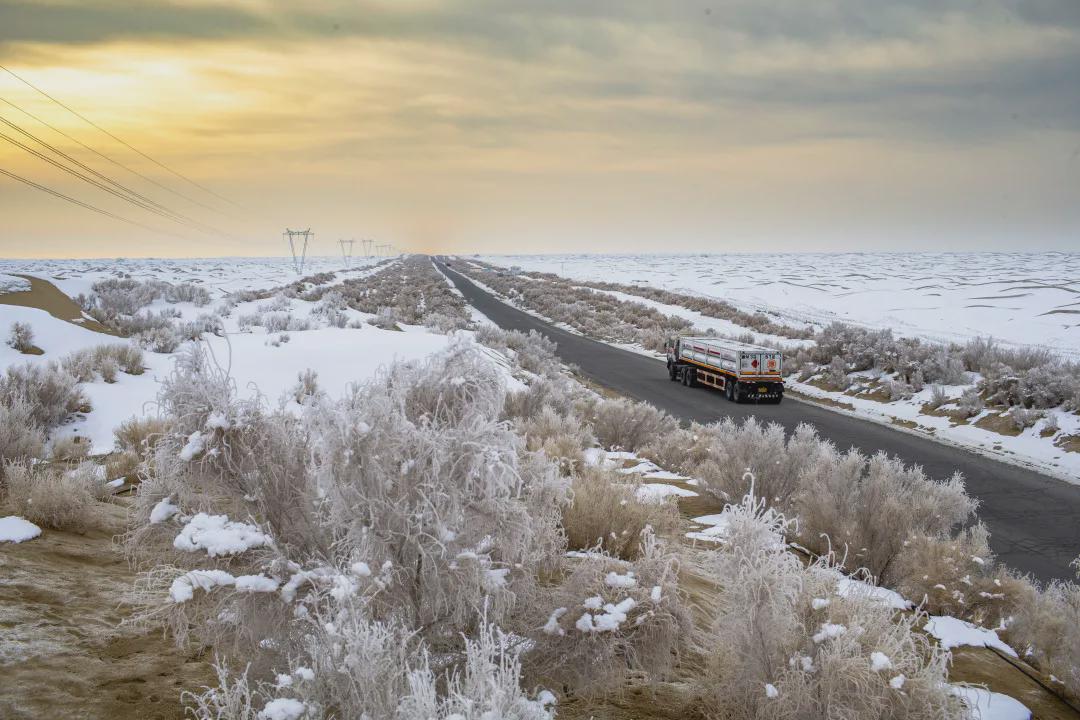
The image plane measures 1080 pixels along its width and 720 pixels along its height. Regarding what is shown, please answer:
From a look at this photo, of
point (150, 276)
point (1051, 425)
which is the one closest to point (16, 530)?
point (1051, 425)

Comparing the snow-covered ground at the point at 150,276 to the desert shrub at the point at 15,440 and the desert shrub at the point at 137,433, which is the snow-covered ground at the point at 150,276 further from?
the desert shrub at the point at 15,440

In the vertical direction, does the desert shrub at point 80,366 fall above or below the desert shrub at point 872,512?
above

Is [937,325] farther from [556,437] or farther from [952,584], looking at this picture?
[952,584]

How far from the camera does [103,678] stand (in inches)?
147

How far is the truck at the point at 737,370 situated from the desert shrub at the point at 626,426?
7.73 metres

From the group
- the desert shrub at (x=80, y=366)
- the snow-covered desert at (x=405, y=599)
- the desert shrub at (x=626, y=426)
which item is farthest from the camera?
the desert shrub at (x=626, y=426)

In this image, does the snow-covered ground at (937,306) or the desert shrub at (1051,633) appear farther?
the snow-covered ground at (937,306)

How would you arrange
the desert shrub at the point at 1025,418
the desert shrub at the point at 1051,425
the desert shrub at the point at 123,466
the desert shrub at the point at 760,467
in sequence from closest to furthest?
the desert shrub at the point at 123,466
the desert shrub at the point at 760,467
the desert shrub at the point at 1051,425
the desert shrub at the point at 1025,418

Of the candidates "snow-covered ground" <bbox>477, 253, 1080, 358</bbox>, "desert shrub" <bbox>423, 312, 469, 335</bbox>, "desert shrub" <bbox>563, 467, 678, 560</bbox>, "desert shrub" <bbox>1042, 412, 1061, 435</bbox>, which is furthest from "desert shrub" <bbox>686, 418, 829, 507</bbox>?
"snow-covered ground" <bbox>477, 253, 1080, 358</bbox>

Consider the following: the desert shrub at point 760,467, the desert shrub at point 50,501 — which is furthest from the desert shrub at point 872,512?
the desert shrub at point 50,501

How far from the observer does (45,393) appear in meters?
10.3

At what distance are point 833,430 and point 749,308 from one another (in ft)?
114

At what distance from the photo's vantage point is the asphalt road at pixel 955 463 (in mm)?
10117

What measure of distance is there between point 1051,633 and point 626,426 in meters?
8.59
